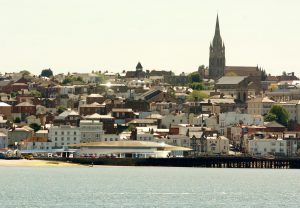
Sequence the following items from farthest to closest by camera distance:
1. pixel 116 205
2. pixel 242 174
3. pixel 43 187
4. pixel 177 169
Answer: pixel 177 169
pixel 242 174
pixel 43 187
pixel 116 205

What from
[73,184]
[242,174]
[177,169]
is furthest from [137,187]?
[177,169]

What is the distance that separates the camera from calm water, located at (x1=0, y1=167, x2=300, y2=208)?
114000 millimetres

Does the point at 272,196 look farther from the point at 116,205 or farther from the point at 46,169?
the point at 46,169

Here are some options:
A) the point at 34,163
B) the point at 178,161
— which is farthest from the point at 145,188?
the point at 178,161

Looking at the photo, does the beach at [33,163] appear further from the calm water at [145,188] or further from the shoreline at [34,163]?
the calm water at [145,188]

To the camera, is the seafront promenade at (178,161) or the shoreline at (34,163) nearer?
the shoreline at (34,163)

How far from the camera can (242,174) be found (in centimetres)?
17338

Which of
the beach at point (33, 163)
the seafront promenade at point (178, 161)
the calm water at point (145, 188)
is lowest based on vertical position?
the calm water at point (145, 188)

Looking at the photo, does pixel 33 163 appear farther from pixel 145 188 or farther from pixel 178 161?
pixel 145 188

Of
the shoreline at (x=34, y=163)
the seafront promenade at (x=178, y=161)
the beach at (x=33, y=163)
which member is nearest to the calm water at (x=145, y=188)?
the beach at (x=33, y=163)

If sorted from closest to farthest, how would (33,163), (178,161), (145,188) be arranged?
(145,188) < (33,163) < (178,161)

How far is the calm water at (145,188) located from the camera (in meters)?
114

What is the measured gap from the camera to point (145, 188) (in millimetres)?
134125

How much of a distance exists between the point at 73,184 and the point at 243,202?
2749 cm
